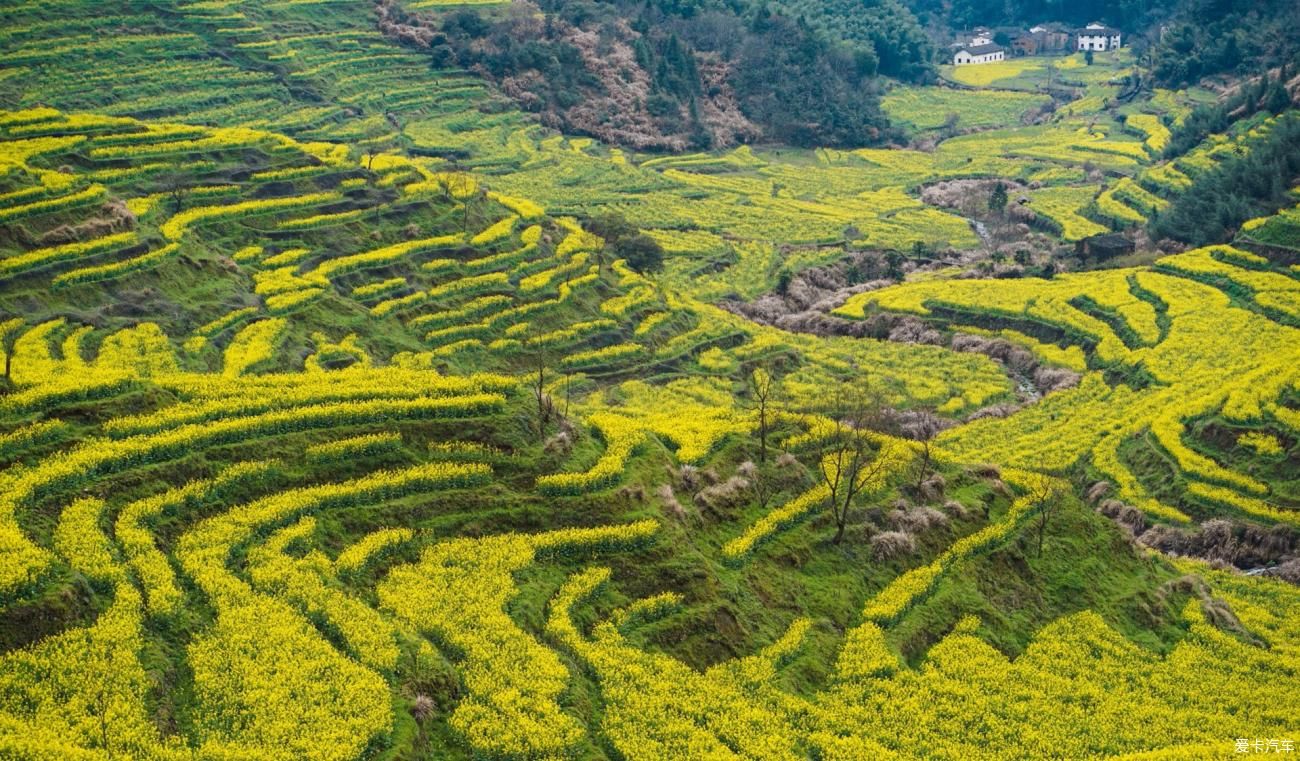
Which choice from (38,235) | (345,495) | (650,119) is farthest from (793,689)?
(650,119)

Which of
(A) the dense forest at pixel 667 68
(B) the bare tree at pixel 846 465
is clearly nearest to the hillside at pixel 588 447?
(B) the bare tree at pixel 846 465

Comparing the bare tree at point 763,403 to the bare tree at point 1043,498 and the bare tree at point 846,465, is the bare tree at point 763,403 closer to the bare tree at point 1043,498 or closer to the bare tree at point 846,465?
the bare tree at point 846,465

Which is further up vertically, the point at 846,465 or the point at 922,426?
the point at 846,465

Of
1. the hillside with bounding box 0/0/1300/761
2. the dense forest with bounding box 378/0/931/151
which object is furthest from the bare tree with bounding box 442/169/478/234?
the dense forest with bounding box 378/0/931/151

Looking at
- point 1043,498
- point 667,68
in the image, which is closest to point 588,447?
point 1043,498

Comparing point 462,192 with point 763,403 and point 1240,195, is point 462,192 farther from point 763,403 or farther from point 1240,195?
point 1240,195

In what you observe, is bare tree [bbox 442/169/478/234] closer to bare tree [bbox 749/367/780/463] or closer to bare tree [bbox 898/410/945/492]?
bare tree [bbox 749/367/780/463]
